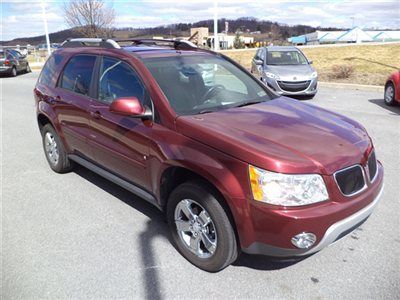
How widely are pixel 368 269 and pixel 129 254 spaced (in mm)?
2074

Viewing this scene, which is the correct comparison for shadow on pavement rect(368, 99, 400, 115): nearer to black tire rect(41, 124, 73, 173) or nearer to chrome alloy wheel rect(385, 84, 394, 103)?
chrome alloy wheel rect(385, 84, 394, 103)

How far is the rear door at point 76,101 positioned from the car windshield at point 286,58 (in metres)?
8.91

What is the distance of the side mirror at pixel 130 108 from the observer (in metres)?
3.44

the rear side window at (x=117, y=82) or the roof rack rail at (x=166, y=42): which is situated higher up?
the roof rack rail at (x=166, y=42)

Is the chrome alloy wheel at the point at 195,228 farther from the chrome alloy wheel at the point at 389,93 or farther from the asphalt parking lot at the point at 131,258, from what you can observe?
the chrome alloy wheel at the point at 389,93

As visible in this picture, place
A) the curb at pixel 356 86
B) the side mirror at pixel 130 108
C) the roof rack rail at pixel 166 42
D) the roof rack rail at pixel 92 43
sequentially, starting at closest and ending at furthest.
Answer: the side mirror at pixel 130 108 → the roof rack rail at pixel 92 43 → the roof rack rail at pixel 166 42 → the curb at pixel 356 86

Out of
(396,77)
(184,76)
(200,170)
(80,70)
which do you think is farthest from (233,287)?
(396,77)

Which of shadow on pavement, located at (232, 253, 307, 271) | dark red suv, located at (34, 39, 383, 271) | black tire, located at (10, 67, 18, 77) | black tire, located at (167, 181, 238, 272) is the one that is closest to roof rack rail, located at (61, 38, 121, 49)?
dark red suv, located at (34, 39, 383, 271)

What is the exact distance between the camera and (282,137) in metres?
3.08

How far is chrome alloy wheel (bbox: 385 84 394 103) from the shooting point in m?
10.0

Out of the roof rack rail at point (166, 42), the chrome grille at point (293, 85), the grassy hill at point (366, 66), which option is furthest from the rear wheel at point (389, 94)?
the roof rack rail at point (166, 42)

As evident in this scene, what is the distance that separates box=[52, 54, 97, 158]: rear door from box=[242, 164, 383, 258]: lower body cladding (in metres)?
2.53

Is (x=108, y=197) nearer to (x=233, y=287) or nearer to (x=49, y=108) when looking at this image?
(x=49, y=108)

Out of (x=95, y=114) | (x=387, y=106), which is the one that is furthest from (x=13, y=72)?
(x=95, y=114)
